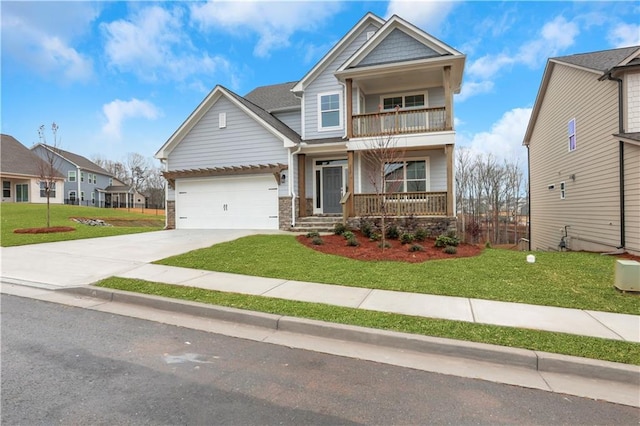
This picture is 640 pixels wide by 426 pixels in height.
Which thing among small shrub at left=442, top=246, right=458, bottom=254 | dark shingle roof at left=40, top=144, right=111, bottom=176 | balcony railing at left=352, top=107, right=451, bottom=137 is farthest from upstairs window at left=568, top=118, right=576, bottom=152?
dark shingle roof at left=40, top=144, right=111, bottom=176

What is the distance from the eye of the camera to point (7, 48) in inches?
520

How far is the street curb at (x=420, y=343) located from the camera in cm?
327

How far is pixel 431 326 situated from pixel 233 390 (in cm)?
259

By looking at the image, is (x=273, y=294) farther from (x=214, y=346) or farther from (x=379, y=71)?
(x=379, y=71)

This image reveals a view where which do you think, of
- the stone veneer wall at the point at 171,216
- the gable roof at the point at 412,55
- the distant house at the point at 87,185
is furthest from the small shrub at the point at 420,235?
the distant house at the point at 87,185

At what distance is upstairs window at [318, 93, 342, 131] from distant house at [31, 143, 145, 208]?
3701 centimetres

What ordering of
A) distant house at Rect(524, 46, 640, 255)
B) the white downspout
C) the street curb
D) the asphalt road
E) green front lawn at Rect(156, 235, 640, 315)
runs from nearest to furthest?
the asphalt road < the street curb < green front lawn at Rect(156, 235, 640, 315) < distant house at Rect(524, 46, 640, 255) < the white downspout

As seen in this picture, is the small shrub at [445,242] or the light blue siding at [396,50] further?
the light blue siding at [396,50]

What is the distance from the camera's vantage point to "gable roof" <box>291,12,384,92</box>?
14223 mm

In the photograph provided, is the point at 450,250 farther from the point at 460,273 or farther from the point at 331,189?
the point at 331,189

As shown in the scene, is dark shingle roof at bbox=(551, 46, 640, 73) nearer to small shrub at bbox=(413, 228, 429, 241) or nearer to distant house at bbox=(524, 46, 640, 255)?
distant house at bbox=(524, 46, 640, 255)

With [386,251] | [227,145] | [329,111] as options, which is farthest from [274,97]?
[386,251]

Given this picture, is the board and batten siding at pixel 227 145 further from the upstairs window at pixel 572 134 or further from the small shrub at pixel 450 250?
the upstairs window at pixel 572 134

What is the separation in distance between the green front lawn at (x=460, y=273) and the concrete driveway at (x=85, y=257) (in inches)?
43.4
